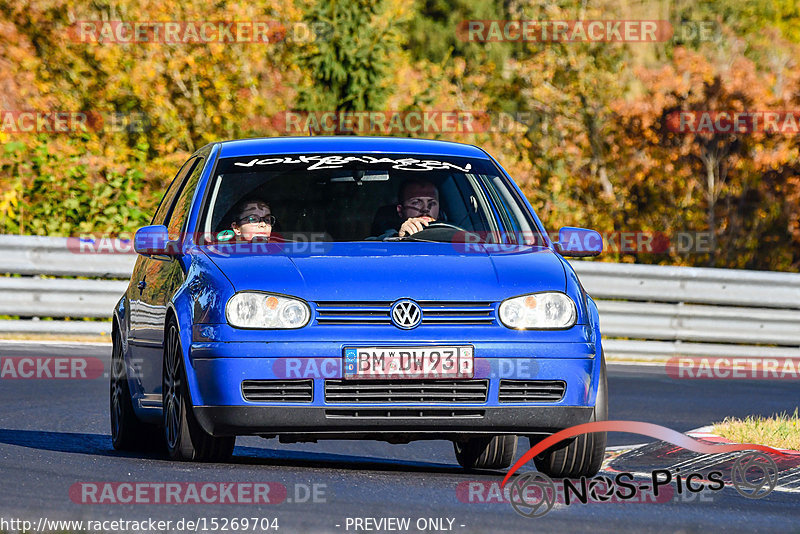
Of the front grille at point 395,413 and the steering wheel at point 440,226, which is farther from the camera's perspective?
the steering wheel at point 440,226

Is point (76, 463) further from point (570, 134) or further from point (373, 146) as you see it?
point (570, 134)

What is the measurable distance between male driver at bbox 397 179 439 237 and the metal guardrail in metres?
8.40

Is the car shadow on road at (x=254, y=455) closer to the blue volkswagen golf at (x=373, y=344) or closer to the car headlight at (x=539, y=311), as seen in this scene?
the blue volkswagen golf at (x=373, y=344)

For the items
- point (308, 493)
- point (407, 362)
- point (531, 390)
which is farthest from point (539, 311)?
point (308, 493)

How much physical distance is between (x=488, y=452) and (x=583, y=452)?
1.34m

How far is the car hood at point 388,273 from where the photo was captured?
6.87 metres

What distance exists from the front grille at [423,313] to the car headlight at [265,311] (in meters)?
0.09
